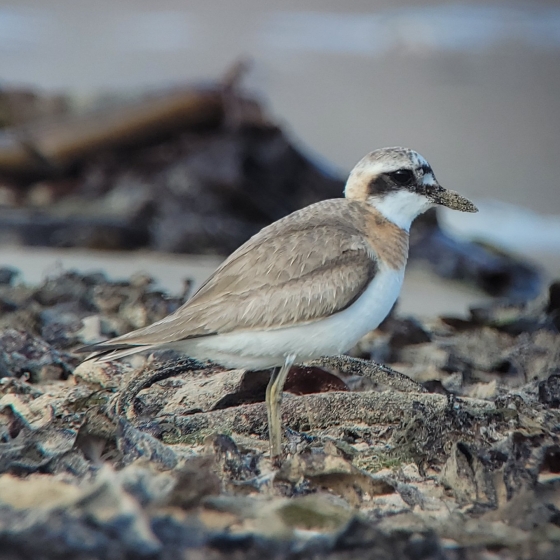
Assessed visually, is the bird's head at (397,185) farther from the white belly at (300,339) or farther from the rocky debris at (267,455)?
the rocky debris at (267,455)

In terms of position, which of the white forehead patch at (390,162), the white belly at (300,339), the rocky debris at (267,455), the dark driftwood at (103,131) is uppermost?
the white forehead patch at (390,162)

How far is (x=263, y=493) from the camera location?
2441 mm

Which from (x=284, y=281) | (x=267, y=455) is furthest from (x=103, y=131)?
(x=267, y=455)

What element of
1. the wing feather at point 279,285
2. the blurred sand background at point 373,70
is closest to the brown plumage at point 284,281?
the wing feather at point 279,285

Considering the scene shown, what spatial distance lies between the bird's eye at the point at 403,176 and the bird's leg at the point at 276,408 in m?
0.80

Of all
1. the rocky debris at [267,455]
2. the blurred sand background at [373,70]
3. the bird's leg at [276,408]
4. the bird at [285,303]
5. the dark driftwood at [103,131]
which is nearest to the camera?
the rocky debris at [267,455]

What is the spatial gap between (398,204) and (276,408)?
3.02 feet

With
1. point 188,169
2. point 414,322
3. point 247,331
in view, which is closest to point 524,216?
point 188,169

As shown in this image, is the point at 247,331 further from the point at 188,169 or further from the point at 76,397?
the point at 188,169

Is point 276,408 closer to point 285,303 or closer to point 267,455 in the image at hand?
point 267,455

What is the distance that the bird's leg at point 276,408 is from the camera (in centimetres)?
282

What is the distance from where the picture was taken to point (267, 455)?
2850 millimetres

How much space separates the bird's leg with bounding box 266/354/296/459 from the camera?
2816 millimetres

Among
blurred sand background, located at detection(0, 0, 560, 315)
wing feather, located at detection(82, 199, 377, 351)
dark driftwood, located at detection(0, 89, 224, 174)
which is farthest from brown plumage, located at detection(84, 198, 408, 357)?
dark driftwood, located at detection(0, 89, 224, 174)
